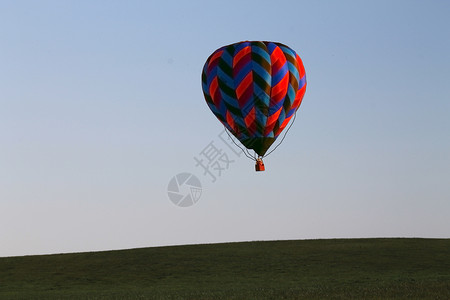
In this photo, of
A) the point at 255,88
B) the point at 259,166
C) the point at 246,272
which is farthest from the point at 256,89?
the point at 246,272

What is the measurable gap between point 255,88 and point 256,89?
0.21ft

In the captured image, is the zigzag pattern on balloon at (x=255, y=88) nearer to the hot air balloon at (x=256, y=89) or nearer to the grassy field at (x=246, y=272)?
the hot air balloon at (x=256, y=89)

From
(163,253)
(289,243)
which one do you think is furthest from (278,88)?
(289,243)

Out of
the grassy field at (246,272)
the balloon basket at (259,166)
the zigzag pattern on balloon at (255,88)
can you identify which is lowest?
the grassy field at (246,272)

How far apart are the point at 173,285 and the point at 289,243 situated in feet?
70.4

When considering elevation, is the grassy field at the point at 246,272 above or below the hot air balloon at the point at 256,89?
below

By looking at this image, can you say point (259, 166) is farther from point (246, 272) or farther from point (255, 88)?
point (246, 272)

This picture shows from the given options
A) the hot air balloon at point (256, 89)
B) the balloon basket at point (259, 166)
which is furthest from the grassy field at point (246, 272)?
the hot air balloon at point (256, 89)

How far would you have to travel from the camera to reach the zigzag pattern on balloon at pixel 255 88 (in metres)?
33.4

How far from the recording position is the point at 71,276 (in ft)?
153

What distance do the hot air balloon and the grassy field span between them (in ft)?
23.9

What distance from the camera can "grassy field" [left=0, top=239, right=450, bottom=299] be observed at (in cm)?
3262

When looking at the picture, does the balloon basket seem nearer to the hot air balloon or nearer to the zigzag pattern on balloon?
the hot air balloon

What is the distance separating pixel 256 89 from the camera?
33.3 m
